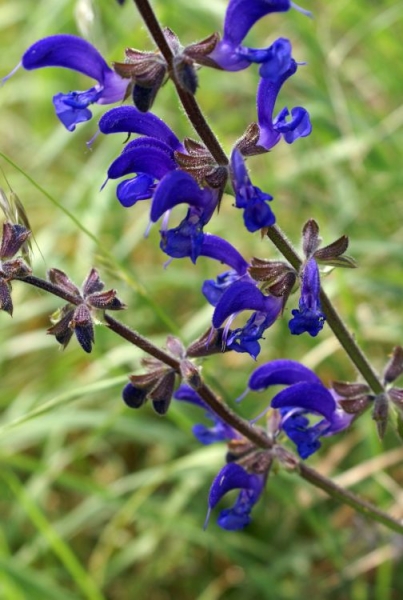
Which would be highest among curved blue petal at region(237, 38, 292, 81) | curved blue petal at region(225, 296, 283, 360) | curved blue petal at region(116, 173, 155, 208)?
curved blue petal at region(237, 38, 292, 81)

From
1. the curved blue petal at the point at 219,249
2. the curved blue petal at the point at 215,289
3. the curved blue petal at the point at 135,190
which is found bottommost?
the curved blue petal at the point at 215,289

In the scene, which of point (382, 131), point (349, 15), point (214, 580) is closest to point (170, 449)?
point (214, 580)

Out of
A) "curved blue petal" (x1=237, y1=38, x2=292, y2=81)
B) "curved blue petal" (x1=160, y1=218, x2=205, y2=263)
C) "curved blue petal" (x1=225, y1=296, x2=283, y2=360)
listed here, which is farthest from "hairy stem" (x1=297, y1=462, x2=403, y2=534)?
"curved blue petal" (x1=237, y1=38, x2=292, y2=81)

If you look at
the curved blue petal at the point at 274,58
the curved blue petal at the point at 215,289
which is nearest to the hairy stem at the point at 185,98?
the curved blue petal at the point at 274,58

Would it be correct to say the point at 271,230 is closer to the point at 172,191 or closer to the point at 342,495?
the point at 172,191

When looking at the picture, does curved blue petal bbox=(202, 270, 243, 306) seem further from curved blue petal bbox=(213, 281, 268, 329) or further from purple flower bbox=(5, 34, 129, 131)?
purple flower bbox=(5, 34, 129, 131)

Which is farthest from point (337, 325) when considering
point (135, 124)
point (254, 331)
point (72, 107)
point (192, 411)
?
point (192, 411)

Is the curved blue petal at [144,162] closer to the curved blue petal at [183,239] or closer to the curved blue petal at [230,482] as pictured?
the curved blue petal at [183,239]
